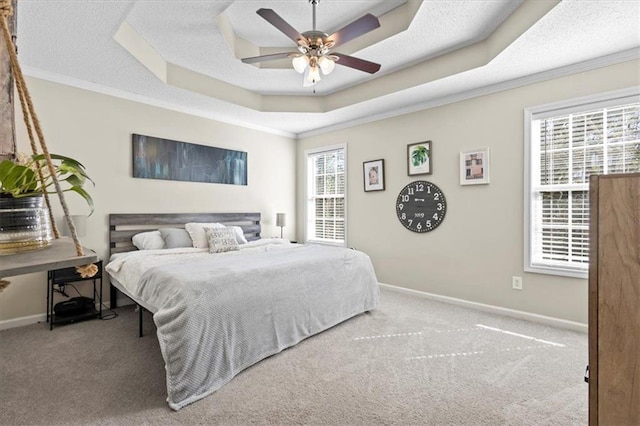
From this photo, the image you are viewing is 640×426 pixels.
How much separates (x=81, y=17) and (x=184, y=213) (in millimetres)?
2405

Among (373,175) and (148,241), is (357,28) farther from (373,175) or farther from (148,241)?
(148,241)

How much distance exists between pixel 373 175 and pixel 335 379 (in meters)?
3.10

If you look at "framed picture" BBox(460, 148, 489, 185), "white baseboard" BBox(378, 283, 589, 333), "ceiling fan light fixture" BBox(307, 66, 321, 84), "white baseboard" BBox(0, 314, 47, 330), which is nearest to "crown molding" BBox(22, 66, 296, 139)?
"ceiling fan light fixture" BBox(307, 66, 321, 84)

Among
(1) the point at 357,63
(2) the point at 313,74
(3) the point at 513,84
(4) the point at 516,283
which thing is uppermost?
(3) the point at 513,84

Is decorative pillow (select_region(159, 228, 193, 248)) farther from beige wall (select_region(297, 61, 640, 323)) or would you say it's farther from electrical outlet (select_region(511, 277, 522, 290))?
electrical outlet (select_region(511, 277, 522, 290))

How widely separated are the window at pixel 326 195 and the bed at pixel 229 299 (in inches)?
65.5

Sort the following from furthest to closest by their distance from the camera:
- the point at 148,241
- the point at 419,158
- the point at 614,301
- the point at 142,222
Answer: the point at 419,158, the point at 142,222, the point at 148,241, the point at 614,301

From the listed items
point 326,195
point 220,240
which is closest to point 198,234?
point 220,240

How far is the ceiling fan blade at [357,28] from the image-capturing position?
2111 millimetres

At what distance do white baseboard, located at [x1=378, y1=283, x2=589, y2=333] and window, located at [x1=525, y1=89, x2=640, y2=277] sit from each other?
485 mm

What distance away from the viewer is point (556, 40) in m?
2.59

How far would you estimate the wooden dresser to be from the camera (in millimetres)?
941

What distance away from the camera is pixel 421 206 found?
13.7 feet

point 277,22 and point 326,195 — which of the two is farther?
point 326,195
